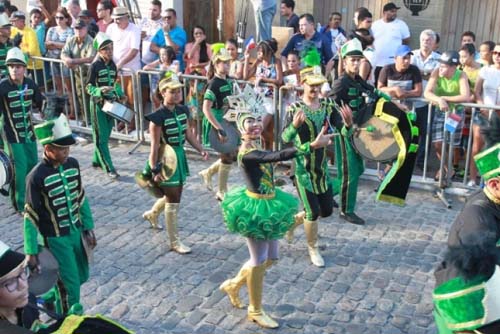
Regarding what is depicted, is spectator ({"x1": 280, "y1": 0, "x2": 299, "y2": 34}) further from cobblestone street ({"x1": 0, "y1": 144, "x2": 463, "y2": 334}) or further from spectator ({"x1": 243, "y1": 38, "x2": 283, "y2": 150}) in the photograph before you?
cobblestone street ({"x1": 0, "y1": 144, "x2": 463, "y2": 334})

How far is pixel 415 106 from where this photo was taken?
8805 millimetres

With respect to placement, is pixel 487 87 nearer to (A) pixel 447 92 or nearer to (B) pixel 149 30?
(A) pixel 447 92

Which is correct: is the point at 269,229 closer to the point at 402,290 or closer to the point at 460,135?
the point at 402,290

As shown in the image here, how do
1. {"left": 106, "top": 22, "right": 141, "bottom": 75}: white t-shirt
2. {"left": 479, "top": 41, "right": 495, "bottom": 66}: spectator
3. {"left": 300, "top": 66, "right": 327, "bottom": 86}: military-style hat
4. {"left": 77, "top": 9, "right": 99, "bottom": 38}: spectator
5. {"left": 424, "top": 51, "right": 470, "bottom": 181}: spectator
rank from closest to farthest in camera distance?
{"left": 300, "top": 66, "right": 327, "bottom": 86}: military-style hat < {"left": 424, "top": 51, "right": 470, "bottom": 181}: spectator < {"left": 479, "top": 41, "right": 495, "bottom": 66}: spectator < {"left": 106, "top": 22, "right": 141, "bottom": 75}: white t-shirt < {"left": 77, "top": 9, "right": 99, "bottom": 38}: spectator

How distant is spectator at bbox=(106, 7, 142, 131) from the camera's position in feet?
35.1

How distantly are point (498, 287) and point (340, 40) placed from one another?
8.31 m

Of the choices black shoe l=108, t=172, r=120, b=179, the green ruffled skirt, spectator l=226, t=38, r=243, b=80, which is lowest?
black shoe l=108, t=172, r=120, b=179

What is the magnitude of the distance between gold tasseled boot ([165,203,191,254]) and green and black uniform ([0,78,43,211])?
2288mm

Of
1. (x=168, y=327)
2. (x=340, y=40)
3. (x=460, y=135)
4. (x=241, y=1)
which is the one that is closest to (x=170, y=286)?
(x=168, y=327)

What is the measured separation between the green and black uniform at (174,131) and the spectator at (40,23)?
6.26 metres

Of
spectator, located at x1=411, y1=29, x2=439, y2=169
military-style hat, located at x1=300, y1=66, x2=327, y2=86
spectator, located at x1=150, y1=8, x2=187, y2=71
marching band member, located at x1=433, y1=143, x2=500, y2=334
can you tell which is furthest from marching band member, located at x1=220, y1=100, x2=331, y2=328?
spectator, located at x1=150, y1=8, x2=187, y2=71

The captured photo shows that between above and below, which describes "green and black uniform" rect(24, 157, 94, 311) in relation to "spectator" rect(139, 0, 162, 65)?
below

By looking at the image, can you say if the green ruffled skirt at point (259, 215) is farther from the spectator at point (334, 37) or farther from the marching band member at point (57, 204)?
the spectator at point (334, 37)

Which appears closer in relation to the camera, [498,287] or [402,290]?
[498,287]
